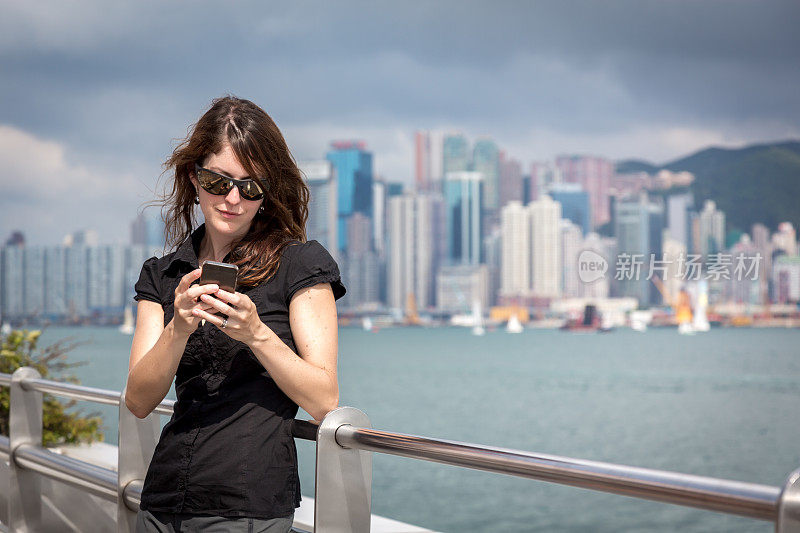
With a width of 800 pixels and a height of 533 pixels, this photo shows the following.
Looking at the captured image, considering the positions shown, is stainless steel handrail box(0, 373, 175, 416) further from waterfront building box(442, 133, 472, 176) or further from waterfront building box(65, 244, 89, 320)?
waterfront building box(442, 133, 472, 176)

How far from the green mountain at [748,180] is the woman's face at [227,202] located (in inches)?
3150

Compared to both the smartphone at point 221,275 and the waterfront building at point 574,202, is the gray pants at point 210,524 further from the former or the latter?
the waterfront building at point 574,202

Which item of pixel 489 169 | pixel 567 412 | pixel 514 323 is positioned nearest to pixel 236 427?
pixel 567 412

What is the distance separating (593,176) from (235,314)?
88.2m

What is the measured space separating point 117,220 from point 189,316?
Answer: 275ft

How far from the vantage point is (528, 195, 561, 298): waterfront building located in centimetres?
8012

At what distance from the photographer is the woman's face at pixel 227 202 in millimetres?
1421

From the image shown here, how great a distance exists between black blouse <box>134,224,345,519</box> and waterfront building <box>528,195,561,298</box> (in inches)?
3119

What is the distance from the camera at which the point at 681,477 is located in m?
0.91

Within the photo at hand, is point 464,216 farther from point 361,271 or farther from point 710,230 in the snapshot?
point 710,230

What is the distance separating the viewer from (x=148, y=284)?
151 centimetres

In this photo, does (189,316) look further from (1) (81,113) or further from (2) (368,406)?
(1) (81,113)

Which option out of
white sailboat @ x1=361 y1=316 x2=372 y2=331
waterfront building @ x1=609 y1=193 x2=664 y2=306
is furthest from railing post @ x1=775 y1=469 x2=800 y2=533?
white sailboat @ x1=361 y1=316 x2=372 y2=331

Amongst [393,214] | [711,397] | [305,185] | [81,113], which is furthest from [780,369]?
[81,113]
